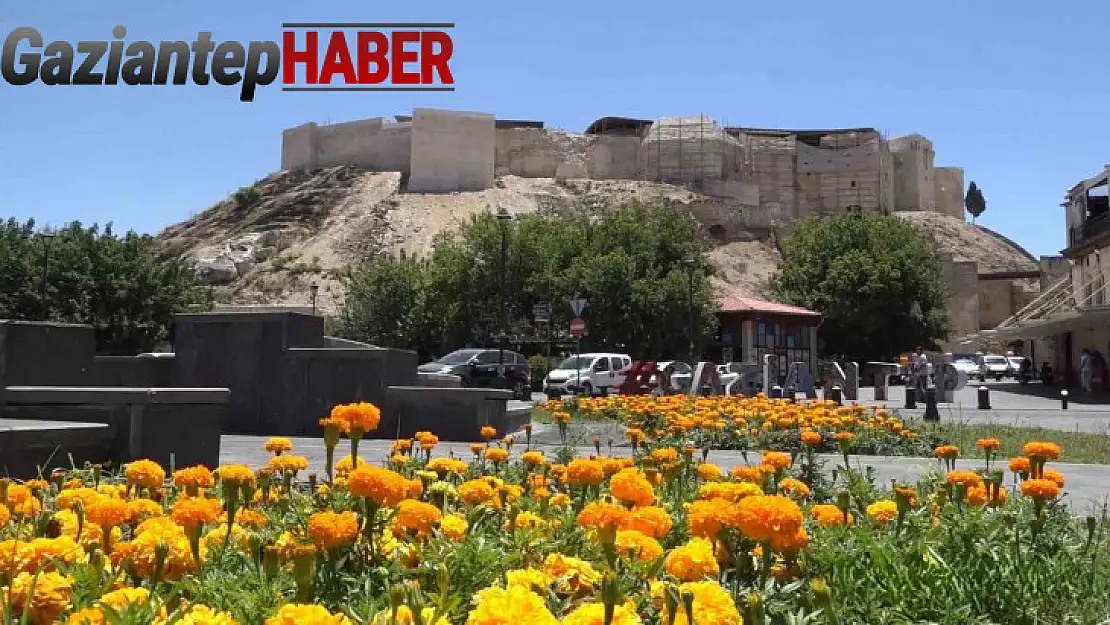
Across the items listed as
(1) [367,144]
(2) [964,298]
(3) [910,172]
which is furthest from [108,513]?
(3) [910,172]

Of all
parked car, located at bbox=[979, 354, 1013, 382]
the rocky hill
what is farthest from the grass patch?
the rocky hill

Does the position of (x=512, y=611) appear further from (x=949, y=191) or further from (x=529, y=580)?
(x=949, y=191)

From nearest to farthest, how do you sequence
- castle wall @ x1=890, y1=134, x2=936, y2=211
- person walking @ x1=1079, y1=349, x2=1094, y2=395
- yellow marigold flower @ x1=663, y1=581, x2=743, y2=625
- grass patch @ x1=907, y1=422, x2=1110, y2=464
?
yellow marigold flower @ x1=663, y1=581, x2=743, y2=625, grass patch @ x1=907, y1=422, x2=1110, y2=464, person walking @ x1=1079, y1=349, x2=1094, y2=395, castle wall @ x1=890, y1=134, x2=936, y2=211

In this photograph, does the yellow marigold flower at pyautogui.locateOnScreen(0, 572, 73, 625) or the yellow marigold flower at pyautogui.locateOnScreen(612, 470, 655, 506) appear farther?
the yellow marigold flower at pyautogui.locateOnScreen(612, 470, 655, 506)

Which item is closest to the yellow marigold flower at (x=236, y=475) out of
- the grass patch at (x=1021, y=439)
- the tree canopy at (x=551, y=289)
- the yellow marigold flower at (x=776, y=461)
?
the yellow marigold flower at (x=776, y=461)

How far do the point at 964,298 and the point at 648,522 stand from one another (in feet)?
271

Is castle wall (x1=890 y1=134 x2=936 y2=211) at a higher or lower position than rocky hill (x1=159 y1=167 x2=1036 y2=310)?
higher

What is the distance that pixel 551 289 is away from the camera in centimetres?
4125

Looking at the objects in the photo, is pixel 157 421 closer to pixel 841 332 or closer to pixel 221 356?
pixel 221 356

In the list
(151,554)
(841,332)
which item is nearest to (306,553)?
(151,554)

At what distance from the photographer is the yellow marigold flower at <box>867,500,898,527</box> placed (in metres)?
3.08

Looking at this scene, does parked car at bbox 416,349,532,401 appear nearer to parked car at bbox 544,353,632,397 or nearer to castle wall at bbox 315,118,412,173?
parked car at bbox 544,353,632,397

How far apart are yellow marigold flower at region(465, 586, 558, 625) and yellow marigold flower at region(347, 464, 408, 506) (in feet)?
2.70

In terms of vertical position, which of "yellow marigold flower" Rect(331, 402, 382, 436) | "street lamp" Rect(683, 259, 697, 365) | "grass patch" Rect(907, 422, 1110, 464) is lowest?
"grass patch" Rect(907, 422, 1110, 464)
